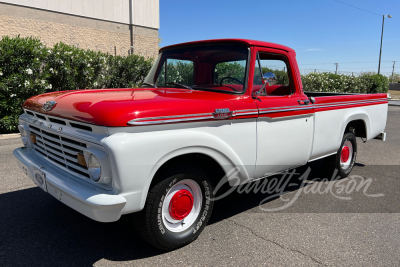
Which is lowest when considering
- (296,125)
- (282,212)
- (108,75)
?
(282,212)

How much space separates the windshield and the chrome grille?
1.43 m

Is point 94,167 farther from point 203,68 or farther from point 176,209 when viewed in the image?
point 203,68

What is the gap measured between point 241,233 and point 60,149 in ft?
6.13

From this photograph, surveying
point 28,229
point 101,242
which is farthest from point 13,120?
point 101,242

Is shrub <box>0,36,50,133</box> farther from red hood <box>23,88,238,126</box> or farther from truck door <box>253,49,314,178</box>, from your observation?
truck door <box>253,49,314,178</box>

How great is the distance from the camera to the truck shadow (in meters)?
2.73

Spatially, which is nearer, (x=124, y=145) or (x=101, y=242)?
(x=124, y=145)

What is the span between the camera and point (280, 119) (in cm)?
351

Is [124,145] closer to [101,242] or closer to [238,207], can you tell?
[101,242]

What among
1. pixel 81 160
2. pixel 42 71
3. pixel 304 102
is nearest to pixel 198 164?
pixel 81 160

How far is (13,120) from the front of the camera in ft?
28.1

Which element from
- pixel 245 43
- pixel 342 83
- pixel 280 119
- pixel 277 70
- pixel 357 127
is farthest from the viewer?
pixel 342 83

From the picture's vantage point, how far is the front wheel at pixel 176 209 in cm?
262

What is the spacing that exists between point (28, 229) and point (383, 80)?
1147 inches
